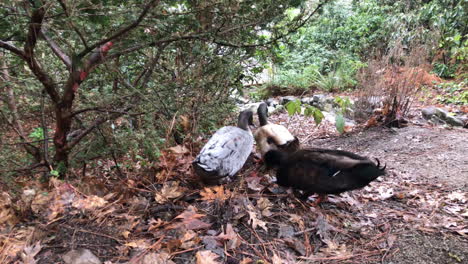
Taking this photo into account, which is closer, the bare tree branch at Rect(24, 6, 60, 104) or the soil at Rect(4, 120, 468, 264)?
the bare tree branch at Rect(24, 6, 60, 104)

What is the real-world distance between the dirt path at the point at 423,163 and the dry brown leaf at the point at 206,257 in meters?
1.14

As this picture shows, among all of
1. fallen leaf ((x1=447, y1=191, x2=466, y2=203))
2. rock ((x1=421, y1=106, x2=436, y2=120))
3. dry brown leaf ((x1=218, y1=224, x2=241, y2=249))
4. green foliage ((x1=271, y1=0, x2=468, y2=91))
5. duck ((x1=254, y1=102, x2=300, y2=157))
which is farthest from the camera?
green foliage ((x1=271, y1=0, x2=468, y2=91))

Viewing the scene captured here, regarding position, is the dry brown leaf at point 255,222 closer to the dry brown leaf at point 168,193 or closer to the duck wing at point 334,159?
the dry brown leaf at point 168,193

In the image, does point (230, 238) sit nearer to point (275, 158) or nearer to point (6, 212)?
point (275, 158)

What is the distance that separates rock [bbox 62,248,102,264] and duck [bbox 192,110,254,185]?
1.00 metres

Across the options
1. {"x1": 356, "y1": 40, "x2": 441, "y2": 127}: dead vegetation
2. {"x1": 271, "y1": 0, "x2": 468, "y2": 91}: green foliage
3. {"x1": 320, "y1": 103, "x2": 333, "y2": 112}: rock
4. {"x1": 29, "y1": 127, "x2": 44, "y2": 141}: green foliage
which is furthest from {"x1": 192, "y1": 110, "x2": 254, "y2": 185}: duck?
{"x1": 271, "y1": 0, "x2": 468, "y2": 91}: green foliage

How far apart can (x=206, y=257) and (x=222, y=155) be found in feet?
3.30

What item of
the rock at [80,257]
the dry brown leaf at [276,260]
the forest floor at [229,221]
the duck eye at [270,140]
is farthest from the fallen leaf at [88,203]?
the duck eye at [270,140]

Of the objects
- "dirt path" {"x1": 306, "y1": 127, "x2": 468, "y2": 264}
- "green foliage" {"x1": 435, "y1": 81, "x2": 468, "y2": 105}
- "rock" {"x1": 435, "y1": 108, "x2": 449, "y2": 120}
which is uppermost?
"dirt path" {"x1": 306, "y1": 127, "x2": 468, "y2": 264}

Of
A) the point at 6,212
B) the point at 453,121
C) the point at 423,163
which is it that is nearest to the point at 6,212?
the point at 6,212

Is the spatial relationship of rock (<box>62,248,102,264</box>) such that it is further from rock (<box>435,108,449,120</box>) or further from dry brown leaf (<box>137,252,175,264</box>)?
rock (<box>435,108,449,120</box>)

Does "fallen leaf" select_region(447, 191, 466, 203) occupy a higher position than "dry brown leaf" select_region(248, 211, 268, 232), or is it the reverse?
"dry brown leaf" select_region(248, 211, 268, 232)

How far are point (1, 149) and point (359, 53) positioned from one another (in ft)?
41.0

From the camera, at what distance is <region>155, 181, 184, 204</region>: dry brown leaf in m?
2.15
